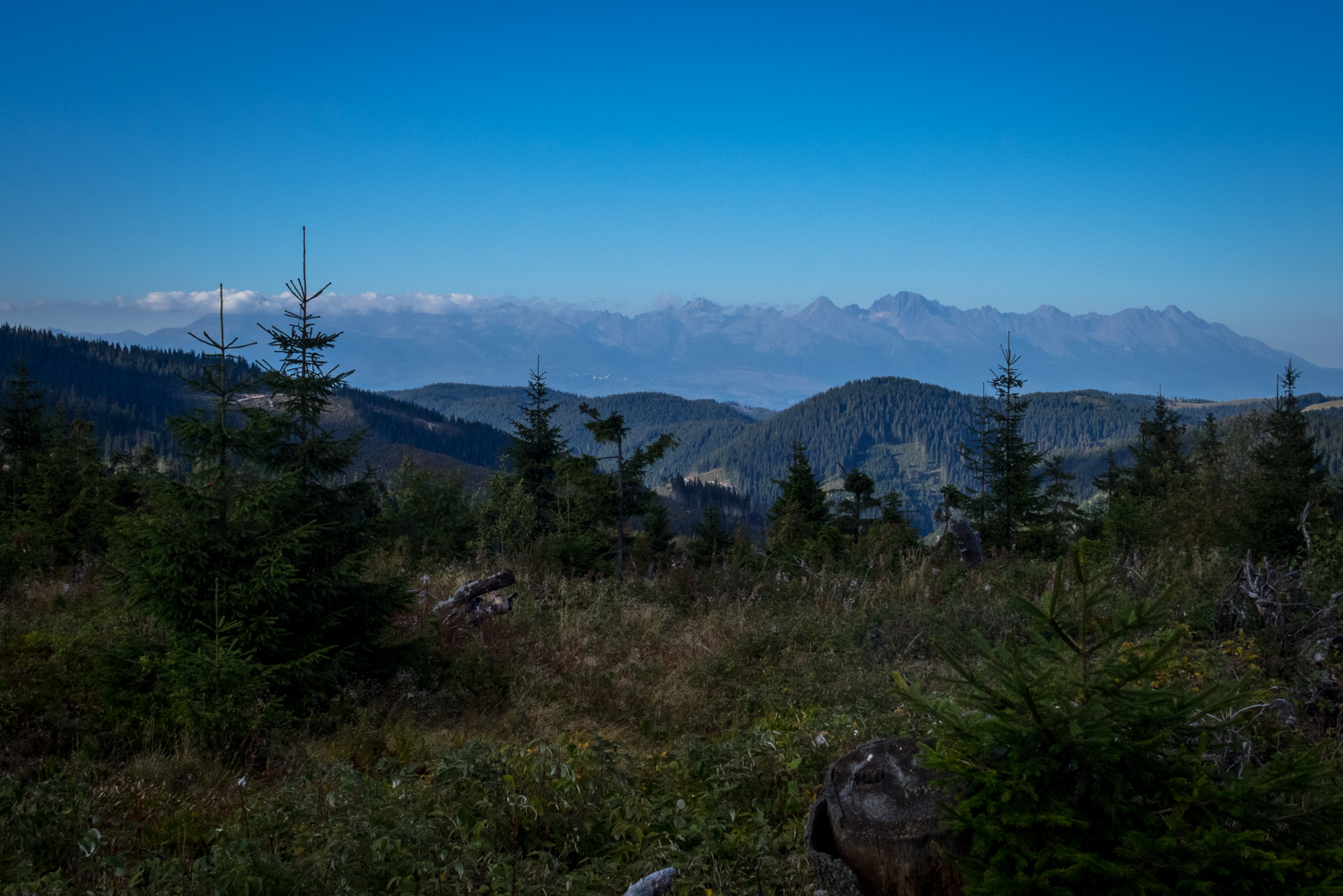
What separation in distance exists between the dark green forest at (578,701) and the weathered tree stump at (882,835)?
16 centimetres

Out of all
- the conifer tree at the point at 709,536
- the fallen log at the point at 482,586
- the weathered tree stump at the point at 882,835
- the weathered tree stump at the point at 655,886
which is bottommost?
the conifer tree at the point at 709,536

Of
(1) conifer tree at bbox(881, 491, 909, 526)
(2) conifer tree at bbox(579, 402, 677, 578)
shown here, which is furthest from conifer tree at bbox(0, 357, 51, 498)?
(1) conifer tree at bbox(881, 491, 909, 526)

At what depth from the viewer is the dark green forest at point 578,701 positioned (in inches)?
88.4

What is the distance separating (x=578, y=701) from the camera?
20.8 ft

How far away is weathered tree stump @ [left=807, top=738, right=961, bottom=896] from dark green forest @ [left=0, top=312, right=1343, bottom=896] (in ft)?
0.52

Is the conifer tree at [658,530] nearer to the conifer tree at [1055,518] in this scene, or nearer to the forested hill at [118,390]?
the conifer tree at [1055,518]

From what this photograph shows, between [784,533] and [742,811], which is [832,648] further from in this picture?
[784,533]

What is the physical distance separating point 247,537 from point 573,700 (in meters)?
3.13

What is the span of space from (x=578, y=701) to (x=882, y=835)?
4.15 meters

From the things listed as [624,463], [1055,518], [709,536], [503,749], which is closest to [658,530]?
[709,536]

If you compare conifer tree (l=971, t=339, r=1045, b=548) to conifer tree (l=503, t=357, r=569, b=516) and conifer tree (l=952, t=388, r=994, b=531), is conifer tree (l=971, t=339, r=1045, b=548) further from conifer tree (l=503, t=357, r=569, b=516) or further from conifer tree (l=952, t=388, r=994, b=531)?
conifer tree (l=503, t=357, r=569, b=516)

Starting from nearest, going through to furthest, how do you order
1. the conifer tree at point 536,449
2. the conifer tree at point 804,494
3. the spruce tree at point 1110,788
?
the spruce tree at point 1110,788 → the conifer tree at point 536,449 → the conifer tree at point 804,494

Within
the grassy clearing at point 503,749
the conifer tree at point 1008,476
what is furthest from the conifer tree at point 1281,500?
the conifer tree at point 1008,476

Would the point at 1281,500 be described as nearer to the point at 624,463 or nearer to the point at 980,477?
the point at 624,463
